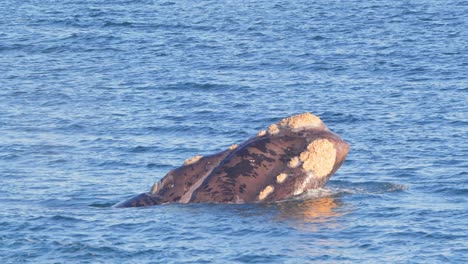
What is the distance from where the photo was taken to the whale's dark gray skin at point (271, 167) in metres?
30.1

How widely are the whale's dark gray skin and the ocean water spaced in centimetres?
45

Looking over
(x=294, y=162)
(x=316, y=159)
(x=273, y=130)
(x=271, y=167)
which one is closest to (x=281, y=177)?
(x=271, y=167)

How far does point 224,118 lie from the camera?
149ft

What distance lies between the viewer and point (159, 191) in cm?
3122

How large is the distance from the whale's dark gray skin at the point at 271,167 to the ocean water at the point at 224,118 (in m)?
0.45

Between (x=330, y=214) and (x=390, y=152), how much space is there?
9.89m

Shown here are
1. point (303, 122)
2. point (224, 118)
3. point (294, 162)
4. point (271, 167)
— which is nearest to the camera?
point (294, 162)

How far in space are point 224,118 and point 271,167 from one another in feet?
50.5

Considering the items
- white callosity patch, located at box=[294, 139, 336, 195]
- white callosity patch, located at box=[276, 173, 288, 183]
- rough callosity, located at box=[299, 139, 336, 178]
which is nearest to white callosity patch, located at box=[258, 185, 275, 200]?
white callosity patch, located at box=[276, 173, 288, 183]

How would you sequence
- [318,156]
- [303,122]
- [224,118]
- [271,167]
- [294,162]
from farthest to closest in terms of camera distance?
[224,118] → [303,122] → [271,167] → [294,162] → [318,156]

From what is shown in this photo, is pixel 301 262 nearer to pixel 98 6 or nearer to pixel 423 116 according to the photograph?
pixel 423 116

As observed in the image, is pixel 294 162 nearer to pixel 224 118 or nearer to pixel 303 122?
pixel 303 122

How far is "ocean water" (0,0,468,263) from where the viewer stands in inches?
1108

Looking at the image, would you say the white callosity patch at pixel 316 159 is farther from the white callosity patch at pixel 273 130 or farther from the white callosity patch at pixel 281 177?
the white callosity patch at pixel 273 130
